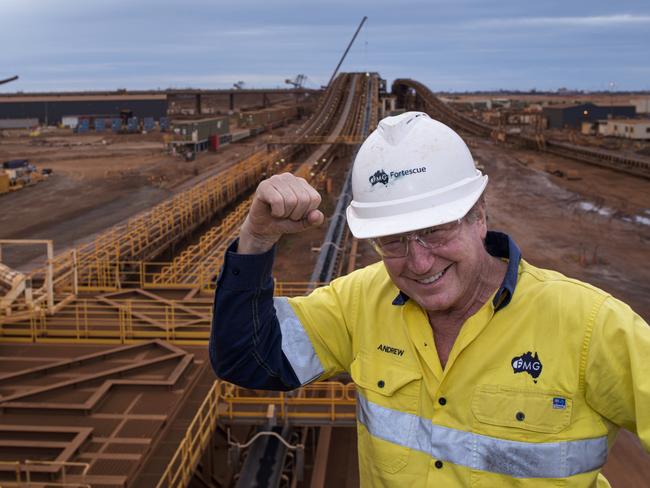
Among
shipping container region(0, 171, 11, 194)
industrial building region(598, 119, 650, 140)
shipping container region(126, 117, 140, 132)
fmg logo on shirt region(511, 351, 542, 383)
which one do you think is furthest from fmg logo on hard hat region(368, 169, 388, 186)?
shipping container region(126, 117, 140, 132)

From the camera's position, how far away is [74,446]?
22.7 feet

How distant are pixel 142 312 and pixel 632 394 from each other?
36.0 feet

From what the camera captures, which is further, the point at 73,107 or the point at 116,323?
the point at 73,107

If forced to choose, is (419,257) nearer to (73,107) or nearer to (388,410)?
(388,410)

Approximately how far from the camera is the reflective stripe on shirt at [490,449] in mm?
1898

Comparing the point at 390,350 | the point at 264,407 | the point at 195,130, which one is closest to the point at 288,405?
the point at 264,407

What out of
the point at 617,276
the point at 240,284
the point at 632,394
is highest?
the point at 240,284

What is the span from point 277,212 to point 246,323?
42cm

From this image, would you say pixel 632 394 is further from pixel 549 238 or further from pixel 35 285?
pixel 549 238

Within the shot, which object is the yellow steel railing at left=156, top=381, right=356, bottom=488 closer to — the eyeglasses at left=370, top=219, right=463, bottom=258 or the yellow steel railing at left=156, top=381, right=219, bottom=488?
the yellow steel railing at left=156, top=381, right=219, bottom=488

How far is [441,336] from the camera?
2.23 m

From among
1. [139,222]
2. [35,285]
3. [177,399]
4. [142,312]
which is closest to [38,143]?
[139,222]

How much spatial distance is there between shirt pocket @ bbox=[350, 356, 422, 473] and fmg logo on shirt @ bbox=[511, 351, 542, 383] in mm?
324

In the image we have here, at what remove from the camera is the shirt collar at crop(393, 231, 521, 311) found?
2.04m
